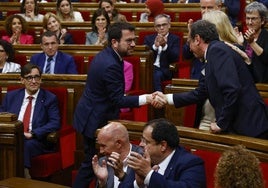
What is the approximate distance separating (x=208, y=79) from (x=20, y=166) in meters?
0.64

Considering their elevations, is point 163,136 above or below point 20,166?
above

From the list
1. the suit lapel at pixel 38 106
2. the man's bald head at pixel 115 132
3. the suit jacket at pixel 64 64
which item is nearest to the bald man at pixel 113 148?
the man's bald head at pixel 115 132

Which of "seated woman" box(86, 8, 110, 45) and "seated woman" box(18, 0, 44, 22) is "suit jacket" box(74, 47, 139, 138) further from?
"seated woman" box(18, 0, 44, 22)

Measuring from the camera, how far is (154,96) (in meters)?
1.76

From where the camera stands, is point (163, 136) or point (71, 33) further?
point (71, 33)

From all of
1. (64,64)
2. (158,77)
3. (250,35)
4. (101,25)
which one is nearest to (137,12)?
(101,25)

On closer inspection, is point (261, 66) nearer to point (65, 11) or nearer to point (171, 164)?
point (171, 164)

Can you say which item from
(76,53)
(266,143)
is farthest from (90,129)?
(76,53)

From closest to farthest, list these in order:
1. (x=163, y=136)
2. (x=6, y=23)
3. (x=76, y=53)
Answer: (x=163, y=136), (x=76, y=53), (x=6, y=23)

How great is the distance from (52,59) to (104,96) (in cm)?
75

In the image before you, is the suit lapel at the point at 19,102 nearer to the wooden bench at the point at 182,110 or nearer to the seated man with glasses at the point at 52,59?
the seated man with glasses at the point at 52,59

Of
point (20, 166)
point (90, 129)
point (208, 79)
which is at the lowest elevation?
point (20, 166)

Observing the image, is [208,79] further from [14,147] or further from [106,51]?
[14,147]

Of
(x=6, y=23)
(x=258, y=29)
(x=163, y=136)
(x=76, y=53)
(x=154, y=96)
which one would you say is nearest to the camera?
(x=163, y=136)
